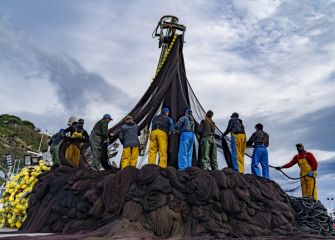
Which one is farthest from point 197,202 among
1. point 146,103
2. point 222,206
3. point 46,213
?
point 146,103

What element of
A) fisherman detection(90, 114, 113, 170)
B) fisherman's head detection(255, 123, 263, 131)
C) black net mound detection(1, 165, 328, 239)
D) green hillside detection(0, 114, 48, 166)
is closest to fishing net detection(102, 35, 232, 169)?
fisherman detection(90, 114, 113, 170)

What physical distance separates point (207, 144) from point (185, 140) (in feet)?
2.14

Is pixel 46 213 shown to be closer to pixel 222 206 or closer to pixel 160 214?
pixel 160 214

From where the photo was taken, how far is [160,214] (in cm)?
605

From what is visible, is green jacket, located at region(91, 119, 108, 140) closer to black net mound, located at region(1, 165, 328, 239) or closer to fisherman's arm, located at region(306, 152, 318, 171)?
black net mound, located at region(1, 165, 328, 239)

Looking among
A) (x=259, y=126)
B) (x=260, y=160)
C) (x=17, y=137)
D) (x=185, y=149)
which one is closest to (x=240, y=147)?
(x=260, y=160)

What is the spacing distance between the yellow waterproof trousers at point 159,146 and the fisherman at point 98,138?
1312mm

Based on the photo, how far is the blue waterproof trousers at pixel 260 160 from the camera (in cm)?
930

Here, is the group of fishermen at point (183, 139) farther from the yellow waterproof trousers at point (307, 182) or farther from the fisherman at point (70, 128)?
the yellow waterproof trousers at point (307, 182)

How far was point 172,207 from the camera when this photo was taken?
20.3ft

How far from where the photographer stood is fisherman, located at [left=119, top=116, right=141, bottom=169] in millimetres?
8577

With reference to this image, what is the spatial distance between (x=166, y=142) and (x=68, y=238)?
3915 millimetres

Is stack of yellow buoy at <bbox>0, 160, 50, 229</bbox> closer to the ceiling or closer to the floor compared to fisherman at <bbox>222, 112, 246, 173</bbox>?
closer to the floor

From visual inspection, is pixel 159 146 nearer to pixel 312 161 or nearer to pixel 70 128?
pixel 70 128
